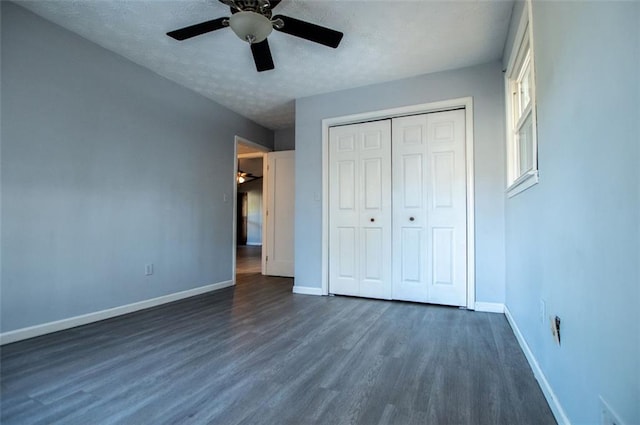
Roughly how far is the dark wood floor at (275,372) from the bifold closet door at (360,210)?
76 cm

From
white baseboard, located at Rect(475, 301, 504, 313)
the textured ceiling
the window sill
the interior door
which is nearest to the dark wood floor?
white baseboard, located at Rect(475, 301, 504, 313)

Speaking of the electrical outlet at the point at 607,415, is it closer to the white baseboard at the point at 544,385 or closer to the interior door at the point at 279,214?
the white baseboard at the point at 544,385

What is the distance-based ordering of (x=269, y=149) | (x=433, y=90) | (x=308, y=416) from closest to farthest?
(x=308, y=416)
(x=433, y=90)
(x=269, y=149)

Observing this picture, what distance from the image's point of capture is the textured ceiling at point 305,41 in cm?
233

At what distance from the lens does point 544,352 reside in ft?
5.16

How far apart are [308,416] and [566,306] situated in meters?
1.19

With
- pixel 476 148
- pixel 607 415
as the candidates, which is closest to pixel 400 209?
pixel 476 148

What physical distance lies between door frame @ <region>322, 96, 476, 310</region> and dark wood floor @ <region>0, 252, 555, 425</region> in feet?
1.73

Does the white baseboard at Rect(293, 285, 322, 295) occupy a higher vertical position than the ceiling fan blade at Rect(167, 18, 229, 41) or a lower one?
lower

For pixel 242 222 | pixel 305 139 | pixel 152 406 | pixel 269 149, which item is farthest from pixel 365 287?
pixel 242 222

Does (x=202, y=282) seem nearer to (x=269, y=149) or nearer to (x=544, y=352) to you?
(x=269, y=149)

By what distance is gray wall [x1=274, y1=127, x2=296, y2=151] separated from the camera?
5473 mm

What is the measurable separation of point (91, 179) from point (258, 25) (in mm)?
2079

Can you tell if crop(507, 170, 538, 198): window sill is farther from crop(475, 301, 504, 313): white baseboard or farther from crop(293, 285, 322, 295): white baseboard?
crop(293, 285, 322, 295): white baseboard
